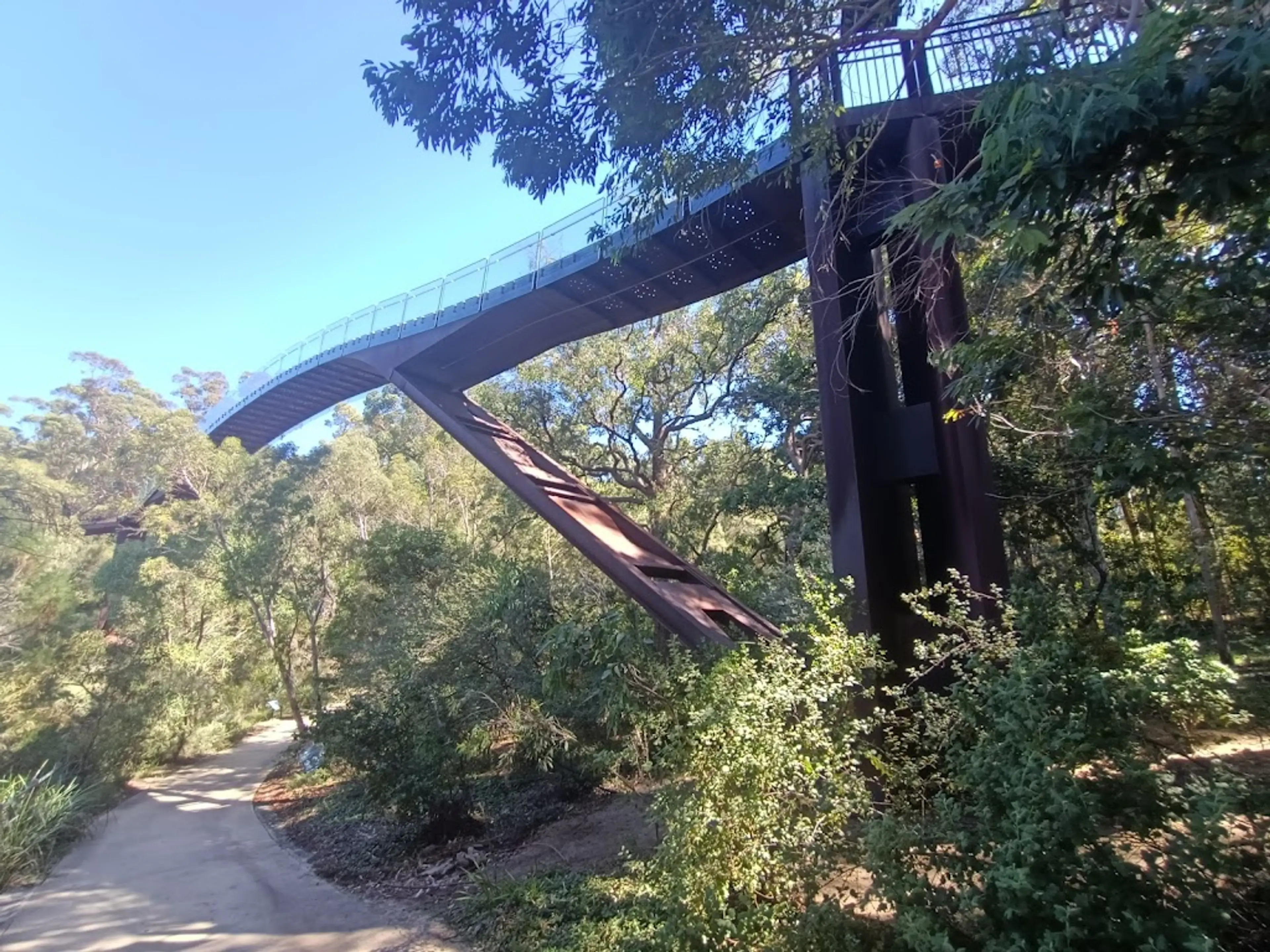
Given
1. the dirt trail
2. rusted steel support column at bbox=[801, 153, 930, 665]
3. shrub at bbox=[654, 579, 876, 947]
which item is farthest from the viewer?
rusted steel support column at bbox=[801, 153, 930, 665]

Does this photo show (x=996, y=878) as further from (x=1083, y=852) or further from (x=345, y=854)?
(x=345, y=854)

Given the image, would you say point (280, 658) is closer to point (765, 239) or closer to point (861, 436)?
point (765, 239)

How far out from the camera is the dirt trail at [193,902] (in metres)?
4.86

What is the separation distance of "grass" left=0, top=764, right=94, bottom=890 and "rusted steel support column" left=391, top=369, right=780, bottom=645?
6.64 metres

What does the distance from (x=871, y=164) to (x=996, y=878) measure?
5.62 metres

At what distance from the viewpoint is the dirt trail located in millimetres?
4855

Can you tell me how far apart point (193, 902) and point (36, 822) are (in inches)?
148

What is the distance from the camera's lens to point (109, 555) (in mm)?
13625

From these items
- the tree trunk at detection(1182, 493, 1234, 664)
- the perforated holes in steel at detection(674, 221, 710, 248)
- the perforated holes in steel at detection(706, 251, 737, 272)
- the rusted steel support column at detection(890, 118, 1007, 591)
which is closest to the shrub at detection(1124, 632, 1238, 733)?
the rusted steel support column at detection(890, 118, 1007, 591)

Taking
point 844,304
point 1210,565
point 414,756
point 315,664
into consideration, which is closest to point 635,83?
point 844,304

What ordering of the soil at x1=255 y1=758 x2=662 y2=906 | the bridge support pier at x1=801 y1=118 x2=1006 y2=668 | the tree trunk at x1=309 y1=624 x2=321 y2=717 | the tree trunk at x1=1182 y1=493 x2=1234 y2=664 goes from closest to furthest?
the bridge support pier at x1=801 y1=118 x2=1006 y2=668 → the soil at x1=255 y1=758 x2=662 y2=906 → the tree trunk at x1=1182 y1=493 x2=1234 y2=664 → the tree trunk at x1=309 y1=624 x2=321 y2=717

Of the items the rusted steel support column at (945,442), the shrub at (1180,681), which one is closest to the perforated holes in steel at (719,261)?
the rusted steel support column at (945,442)

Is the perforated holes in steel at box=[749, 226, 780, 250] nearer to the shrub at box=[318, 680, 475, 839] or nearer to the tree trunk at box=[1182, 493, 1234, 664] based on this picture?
the tree trunk at box=[1182, 493, 1234, 664]

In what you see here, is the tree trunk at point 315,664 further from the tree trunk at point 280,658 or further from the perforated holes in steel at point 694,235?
the perforated holes in steel at point 694,235
